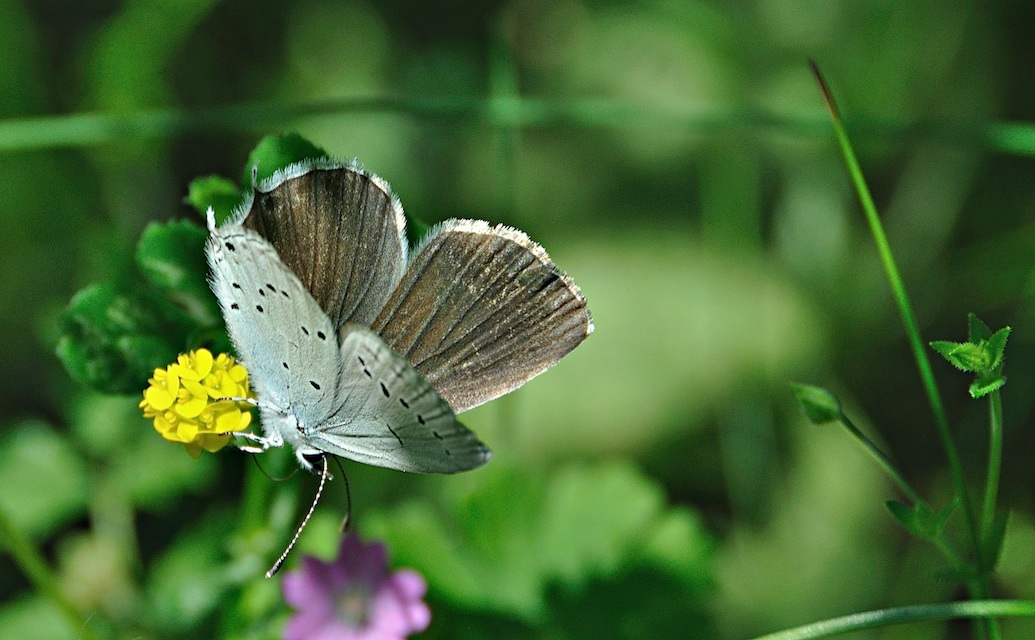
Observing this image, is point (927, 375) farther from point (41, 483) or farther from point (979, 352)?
point (41, 483)

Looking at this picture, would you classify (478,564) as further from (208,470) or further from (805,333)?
(805,333)

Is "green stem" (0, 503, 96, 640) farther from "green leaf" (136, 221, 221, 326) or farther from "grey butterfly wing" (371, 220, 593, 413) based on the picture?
"grey butterfly wing" (371, 220, 593, 413)

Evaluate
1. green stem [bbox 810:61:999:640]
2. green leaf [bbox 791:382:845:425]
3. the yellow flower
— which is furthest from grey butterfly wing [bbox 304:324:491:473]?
green stem [bbox 810:61:999:640]

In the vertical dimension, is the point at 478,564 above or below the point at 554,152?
below

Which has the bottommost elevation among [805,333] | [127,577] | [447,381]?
[127,577]

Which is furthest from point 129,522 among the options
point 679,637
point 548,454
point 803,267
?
point 803,267

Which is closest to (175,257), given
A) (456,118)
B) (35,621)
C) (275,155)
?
(275,155)

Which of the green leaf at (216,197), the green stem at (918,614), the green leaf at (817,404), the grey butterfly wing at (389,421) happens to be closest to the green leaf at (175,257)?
the green leaf at (216,197)
